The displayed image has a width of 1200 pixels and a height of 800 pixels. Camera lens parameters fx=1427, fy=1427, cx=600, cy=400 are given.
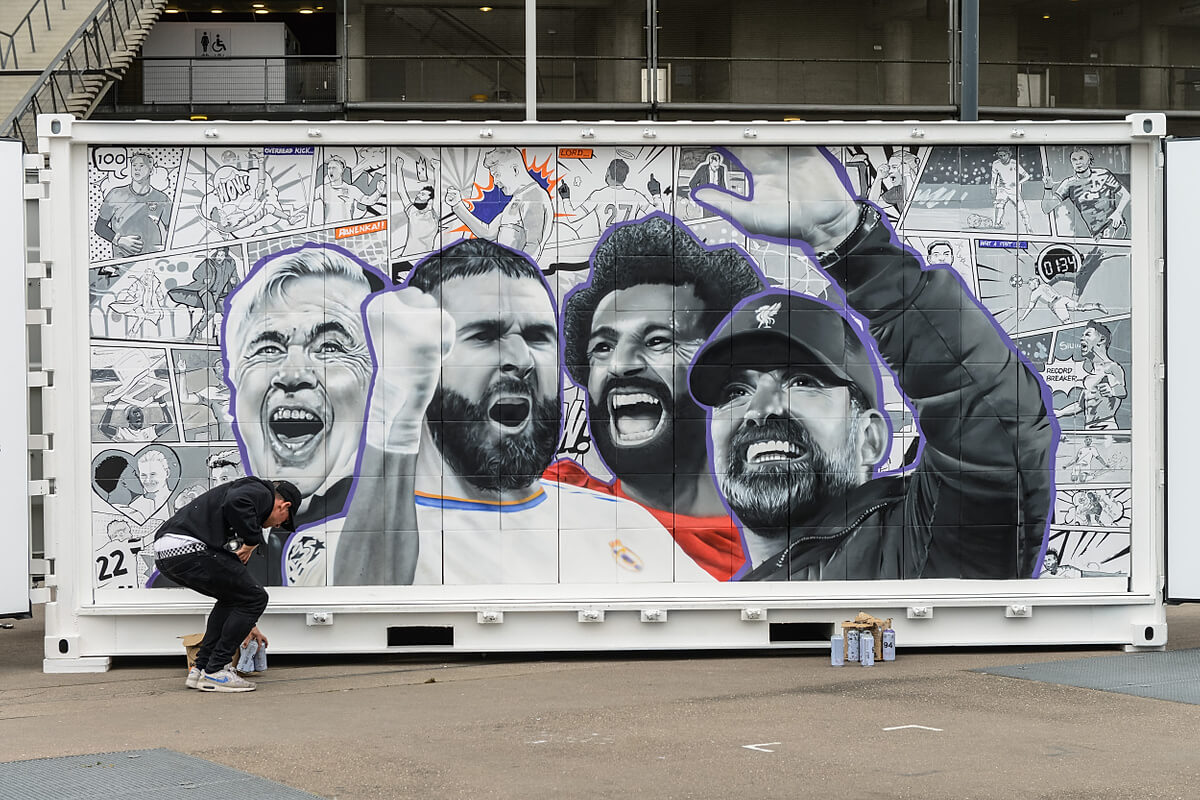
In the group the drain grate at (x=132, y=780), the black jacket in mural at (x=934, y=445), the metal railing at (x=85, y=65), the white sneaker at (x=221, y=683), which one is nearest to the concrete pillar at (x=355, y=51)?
the metal railing at (x=85, y=65)

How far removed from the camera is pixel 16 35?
2848 cm

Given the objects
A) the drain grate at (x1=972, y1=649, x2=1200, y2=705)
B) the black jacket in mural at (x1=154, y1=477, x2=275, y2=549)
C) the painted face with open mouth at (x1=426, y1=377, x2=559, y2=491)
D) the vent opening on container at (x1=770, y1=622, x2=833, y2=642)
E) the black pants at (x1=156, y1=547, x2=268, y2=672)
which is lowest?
the drain grate at (x1=972, y1=649, x2=1200, y2=705)

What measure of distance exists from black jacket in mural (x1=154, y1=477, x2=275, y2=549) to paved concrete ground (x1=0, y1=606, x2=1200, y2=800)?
37.2 inches

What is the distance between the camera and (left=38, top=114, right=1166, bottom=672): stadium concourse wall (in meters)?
9.27

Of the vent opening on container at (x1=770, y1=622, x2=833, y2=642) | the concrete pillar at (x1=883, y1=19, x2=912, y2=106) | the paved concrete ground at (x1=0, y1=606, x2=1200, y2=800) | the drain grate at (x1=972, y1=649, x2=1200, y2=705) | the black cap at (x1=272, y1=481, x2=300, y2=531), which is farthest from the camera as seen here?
the concrete pillar at (x1=883, y1=19, x2=912, y2=106)

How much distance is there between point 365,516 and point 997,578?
421cm

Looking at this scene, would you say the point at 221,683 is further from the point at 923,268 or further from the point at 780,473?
the point at 923,268

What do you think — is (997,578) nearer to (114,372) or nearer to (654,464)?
(654,464)

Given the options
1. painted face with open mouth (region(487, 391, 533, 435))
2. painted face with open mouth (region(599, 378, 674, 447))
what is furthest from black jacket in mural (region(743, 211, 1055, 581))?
painted face with open mouth (region(487, 391, 533, 435))

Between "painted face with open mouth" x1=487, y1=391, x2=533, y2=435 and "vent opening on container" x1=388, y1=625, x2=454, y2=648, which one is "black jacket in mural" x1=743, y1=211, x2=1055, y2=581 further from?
"vent opening on container" x1=388, y1=625, x2=454, y2=648

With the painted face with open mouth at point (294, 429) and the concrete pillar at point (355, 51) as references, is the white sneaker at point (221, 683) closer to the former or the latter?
the painted face with open mouth at point (294, 429)

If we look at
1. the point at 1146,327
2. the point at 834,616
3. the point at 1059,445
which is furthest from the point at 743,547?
the point at 1146,327

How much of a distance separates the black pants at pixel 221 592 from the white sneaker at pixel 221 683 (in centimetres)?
4

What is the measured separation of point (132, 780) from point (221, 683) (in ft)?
7.58
